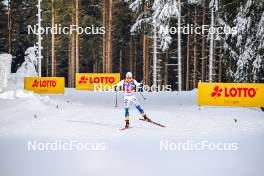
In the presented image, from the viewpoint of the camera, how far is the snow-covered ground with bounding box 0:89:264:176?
8.12 m

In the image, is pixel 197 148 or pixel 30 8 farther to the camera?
pixel 30 8

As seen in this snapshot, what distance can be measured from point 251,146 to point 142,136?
9.57ft

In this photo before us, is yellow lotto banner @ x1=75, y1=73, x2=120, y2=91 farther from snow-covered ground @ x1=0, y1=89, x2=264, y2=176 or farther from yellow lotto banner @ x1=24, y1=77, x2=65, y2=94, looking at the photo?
snow-covered ground @ x1=0, y1=89, x2=264, y2=176

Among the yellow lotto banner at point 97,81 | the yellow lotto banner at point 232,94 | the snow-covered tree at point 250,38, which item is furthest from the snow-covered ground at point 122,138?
the yellow lotto banner at point 97,81

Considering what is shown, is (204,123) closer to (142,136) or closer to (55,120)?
(142,136)

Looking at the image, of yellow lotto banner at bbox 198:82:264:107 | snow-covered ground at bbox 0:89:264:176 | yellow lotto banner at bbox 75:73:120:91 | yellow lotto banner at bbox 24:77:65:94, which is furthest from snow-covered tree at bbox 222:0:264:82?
yellow lotto banner at bbox 24:77:65:94

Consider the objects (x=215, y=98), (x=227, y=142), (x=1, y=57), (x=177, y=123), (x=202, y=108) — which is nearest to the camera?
(x=227, y=142)

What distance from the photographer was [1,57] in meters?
20.5

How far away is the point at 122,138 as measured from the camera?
1115cm

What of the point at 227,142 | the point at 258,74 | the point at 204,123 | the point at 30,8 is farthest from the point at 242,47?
the point at 30,8

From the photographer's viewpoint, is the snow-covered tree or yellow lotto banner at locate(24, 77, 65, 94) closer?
the snow-covered tree

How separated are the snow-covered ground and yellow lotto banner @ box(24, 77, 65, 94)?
4526 mm

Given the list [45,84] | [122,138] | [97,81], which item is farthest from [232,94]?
[97,81]

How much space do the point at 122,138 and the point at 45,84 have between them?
1250 cm
